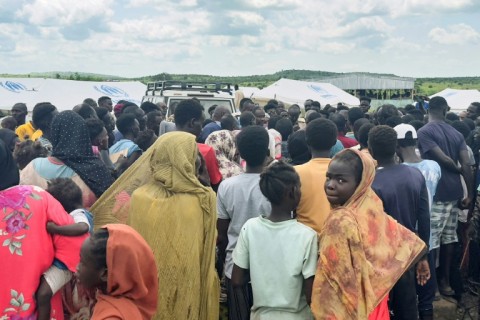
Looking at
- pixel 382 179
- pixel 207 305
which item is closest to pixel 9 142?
pixel 207 305

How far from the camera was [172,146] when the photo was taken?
327cm

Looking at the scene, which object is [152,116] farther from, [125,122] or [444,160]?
[444,160]

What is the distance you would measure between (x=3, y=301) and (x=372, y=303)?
1.83m

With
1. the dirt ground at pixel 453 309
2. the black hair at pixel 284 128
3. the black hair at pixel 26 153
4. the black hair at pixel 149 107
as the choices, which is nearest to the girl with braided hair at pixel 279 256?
the black hair at pixel 26 153

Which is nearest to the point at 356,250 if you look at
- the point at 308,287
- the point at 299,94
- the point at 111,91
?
the point at 308,287

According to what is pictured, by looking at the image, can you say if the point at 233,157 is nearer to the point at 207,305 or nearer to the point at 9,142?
the point at 207,305

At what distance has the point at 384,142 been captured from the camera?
3.91 meters

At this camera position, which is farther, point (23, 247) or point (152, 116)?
point (152, 116)

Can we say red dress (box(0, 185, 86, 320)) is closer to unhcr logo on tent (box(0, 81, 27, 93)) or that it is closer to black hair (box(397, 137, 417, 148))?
black hair (box(397, 137, 417, 148))

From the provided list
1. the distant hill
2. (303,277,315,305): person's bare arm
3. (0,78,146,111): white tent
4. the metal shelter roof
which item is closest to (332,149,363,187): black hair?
(303,277,315,305): person's bare arm

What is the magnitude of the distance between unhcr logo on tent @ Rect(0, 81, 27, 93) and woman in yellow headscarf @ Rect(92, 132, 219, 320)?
51.8ft

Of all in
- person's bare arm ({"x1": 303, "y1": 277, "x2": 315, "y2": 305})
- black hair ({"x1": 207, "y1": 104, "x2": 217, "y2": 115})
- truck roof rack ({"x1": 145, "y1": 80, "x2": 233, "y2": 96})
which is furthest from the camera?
truck roof rack ({"x1": 145, "y1": 80, "x2": 233, "y2": 96})

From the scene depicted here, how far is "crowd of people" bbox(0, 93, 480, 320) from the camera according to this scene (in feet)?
8.37

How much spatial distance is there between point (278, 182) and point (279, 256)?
0.42 metres
